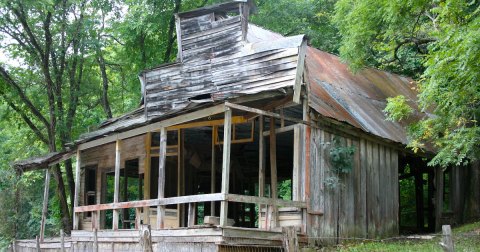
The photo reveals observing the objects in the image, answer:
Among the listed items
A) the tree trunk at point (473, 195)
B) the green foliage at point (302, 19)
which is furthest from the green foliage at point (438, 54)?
the green foliage at point (302, 19)

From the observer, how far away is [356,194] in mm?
15219

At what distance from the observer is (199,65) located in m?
14.7

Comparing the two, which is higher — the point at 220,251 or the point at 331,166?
the point at 331,166

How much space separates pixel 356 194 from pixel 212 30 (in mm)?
5683

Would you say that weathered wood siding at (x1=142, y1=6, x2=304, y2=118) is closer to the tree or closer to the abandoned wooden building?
the abandoned wooden building

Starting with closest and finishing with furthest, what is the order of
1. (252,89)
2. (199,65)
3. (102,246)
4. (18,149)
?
(252,89) < (199,65) < (102,246) < (18,149)

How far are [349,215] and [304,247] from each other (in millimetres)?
2186

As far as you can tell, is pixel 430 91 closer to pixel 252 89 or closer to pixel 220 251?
pixel 252 89

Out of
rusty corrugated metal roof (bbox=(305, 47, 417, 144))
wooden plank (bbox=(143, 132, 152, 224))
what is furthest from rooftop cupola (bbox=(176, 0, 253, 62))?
wooden plank (bbox=(143, 132, 152, 224))

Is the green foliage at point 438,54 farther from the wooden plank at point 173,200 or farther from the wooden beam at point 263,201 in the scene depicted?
the wooden plank at point 173,200

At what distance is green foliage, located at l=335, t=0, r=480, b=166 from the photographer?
36.0 feet

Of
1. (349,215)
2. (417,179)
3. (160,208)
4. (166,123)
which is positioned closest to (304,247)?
(349,215)

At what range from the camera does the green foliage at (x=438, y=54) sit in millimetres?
10969

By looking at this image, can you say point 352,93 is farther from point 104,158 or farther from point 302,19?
point 302,19
